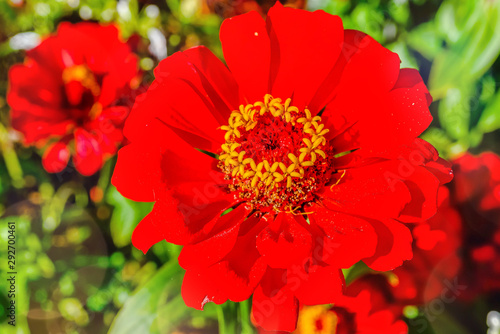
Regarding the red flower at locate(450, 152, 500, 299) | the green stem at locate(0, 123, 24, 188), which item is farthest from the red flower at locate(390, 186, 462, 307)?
the green stem at locate(0, 123, 24, 188)

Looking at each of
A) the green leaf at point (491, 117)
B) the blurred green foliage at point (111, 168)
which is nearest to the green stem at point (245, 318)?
the blurred green foliage at point (111, 168)

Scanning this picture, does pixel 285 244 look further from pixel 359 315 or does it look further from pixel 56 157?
pixel 56 157

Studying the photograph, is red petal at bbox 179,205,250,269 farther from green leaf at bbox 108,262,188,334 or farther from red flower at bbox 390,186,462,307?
red flower at bbox 390,186,462,307

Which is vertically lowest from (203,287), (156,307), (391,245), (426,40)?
(156,307)

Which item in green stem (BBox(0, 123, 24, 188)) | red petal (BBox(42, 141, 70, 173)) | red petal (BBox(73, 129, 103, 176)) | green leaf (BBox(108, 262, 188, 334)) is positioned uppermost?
red petal (BBox(73, 129, 103, 176))

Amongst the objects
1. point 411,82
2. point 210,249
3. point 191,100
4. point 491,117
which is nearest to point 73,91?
point 191,100

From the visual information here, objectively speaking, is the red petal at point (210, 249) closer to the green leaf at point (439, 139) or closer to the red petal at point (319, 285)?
the red petal at point (319, 285)

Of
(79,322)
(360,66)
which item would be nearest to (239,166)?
(360,66)
